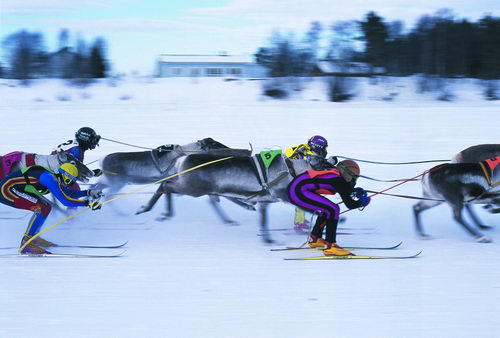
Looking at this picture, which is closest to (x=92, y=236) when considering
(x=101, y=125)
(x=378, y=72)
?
(x=101, y=125)

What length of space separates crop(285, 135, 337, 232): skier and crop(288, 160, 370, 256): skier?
13.5 inches

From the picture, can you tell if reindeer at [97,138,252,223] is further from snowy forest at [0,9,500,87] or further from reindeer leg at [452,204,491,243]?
snowy forest at [0,9,500,87]

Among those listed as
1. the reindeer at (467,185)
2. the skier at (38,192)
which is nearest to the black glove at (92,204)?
the skier at (38,192)

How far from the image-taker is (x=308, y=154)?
821 cm

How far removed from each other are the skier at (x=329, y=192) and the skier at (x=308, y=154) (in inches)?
13.5

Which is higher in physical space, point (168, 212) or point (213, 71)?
point (213, 71)

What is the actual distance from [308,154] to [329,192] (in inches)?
33.6

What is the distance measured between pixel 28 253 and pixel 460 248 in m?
5.45

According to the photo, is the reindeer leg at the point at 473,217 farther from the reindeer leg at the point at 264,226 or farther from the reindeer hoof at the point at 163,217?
the reindeer hoof at the point at 163,217

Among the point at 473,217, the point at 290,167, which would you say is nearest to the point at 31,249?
the point at 290,167

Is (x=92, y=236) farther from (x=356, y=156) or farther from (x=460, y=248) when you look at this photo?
(x=356, y=156)

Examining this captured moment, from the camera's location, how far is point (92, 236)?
857 cm

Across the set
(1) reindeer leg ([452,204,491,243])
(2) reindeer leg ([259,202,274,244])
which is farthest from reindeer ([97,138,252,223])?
(1) reindeer leg ([452,204,491,243])

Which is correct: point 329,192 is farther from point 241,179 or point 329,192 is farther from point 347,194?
point 241,179
